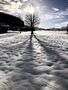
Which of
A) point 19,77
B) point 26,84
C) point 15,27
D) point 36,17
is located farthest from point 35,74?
point 15,27

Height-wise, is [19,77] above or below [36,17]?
below

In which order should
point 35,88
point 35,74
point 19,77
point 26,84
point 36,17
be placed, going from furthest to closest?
point 36,17
point 35,74
point 19,77
point 26,84
point 35,88

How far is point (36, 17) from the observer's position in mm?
36094

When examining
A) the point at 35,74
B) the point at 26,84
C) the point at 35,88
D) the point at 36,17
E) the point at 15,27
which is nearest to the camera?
the point at 35,88

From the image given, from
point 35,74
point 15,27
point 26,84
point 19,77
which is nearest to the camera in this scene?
point 26,84

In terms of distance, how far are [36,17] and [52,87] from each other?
111 ft

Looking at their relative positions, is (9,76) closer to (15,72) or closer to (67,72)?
(15,72)

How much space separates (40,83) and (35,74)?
2.21ft

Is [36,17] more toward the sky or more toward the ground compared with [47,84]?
more toward the sky

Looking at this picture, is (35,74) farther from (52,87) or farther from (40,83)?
(52,87)

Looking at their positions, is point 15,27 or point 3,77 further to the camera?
point 15,27

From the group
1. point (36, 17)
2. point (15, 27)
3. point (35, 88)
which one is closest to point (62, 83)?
point (35, 88)

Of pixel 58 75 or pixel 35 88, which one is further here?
pixel 58 75

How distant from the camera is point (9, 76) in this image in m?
3.82
